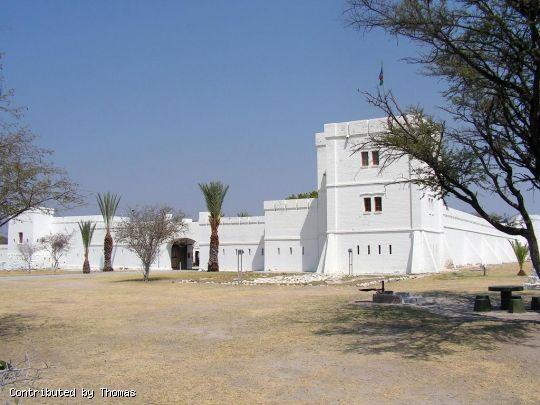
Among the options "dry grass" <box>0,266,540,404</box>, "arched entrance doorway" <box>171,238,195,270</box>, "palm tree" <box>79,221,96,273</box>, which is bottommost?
"dry grass" <box>0,266,540,404</box>

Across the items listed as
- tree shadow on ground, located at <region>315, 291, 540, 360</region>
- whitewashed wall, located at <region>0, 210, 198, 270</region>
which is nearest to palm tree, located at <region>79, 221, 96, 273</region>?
whitewashed wall, located at <region>0, 210, 198, 270</region>

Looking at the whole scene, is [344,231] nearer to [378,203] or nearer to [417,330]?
[378,203]

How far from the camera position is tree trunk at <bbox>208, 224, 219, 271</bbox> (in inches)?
1840

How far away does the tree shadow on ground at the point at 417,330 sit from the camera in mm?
10212

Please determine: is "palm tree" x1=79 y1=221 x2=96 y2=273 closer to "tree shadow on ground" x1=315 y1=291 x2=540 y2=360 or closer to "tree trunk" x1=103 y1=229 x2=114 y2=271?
"tree trunk" x1=103 y1=229 x2=114 y2=271

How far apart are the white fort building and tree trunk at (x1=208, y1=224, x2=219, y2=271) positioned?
0.91 meters

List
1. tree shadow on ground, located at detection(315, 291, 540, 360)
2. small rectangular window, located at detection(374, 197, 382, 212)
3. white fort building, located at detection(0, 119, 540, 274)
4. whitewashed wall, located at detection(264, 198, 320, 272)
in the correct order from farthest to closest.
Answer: whitewashed wall, located at detection(264, 198, 320, 272), small rectangular window, located at detection(374, 197, 382, 212), white fort building, located at detection(0, 119, 540, 274), tree shadow on ground, located at detection(315, 291, 540, 360)

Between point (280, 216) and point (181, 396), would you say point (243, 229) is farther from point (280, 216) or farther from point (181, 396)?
point (181, 396)

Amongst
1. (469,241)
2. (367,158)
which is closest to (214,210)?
(367,158)

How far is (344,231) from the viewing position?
39.8m

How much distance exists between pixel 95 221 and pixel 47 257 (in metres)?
7.34

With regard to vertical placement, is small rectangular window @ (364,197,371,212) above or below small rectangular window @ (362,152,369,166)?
below

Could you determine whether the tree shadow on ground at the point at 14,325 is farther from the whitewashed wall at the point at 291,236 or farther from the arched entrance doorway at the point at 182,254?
the arched entrance doorway at the point at 182,254

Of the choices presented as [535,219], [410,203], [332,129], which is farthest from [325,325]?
[535,219]
